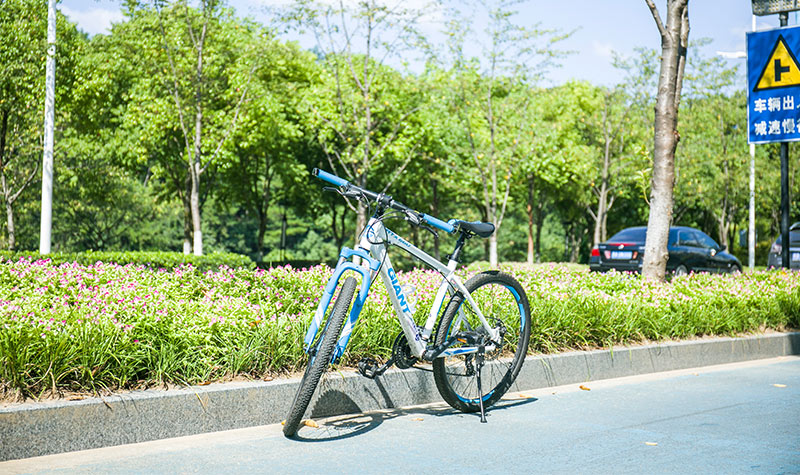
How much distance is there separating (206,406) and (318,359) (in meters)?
0.76

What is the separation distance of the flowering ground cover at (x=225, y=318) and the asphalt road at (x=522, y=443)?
1.53 feet

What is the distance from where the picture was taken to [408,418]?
5.09 metres

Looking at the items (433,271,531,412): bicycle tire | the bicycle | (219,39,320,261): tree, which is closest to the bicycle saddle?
the bicycle

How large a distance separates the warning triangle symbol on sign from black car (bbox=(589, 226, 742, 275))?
715cm

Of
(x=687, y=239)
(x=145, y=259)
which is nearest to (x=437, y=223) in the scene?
(x=145, y=259)

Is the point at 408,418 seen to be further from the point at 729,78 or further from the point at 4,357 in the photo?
the point at 729,78

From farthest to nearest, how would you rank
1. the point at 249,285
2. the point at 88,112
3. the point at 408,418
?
the point at 88,112, the point at 249,285, the point at 408,418

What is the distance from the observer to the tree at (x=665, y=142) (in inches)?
413

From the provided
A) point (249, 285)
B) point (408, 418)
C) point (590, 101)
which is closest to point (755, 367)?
point (408, 418)

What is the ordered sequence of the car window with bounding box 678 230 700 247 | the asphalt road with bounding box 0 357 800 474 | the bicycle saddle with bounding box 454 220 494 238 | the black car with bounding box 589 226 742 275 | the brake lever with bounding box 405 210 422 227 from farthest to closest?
the car window with bounding box 678 230 700 247 < the black car with bounding box 589 226 742 275 < the bicycle saddle with bounding box 454 220 494 238 < the brake lever with bounding box 405 210 422 227 < the asphalt road with bounding box 0 357 800 474

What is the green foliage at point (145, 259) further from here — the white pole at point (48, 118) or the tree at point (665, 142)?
the tree at point (665, 142)

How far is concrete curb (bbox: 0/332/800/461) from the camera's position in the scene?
3.97 m

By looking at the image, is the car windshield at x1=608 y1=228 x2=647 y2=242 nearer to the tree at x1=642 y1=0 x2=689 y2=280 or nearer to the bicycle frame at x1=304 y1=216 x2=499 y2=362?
the tree at x1=642 y1=0 x2=689 y2=280

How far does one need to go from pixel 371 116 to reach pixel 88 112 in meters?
9.06
